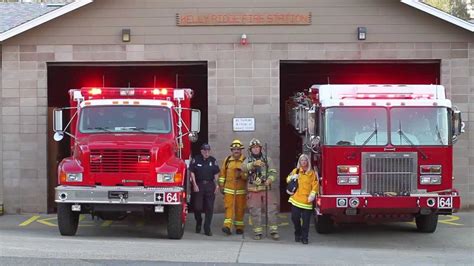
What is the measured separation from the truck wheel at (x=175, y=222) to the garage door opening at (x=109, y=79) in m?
5.15

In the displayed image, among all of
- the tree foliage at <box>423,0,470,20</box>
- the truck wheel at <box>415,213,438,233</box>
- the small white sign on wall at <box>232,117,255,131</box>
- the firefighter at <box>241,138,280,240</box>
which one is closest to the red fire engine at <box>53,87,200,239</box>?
the firefighter at <box>241,138,280,240</box>

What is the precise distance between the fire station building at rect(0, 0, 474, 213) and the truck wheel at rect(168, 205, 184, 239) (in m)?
3.91

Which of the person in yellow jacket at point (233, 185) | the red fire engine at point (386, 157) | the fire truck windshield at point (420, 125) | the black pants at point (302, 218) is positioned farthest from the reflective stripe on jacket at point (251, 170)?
the fire truck windshield at point (420, 125)

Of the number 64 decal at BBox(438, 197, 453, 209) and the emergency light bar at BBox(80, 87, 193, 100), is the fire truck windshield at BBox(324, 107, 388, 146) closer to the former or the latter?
the number 64 decal at BBox(438, 197, 453, 209)

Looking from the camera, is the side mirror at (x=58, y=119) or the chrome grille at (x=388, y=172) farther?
the side mirror at (x=58, y=119)

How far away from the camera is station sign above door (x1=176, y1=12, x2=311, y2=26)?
49.1ft

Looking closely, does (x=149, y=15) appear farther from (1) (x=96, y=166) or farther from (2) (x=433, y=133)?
(2) (x=433, y=133)

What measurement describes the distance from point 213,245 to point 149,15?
6396 mm

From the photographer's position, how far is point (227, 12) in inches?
590

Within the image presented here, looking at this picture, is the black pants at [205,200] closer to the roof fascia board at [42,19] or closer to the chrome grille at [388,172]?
the chrome grille at [388,172]

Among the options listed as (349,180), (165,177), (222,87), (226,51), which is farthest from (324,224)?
(226,51)

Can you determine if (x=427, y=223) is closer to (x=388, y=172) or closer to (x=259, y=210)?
(x=388, y=172)

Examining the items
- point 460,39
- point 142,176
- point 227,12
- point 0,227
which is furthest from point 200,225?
point 460,39

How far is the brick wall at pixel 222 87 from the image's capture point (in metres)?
15.0
